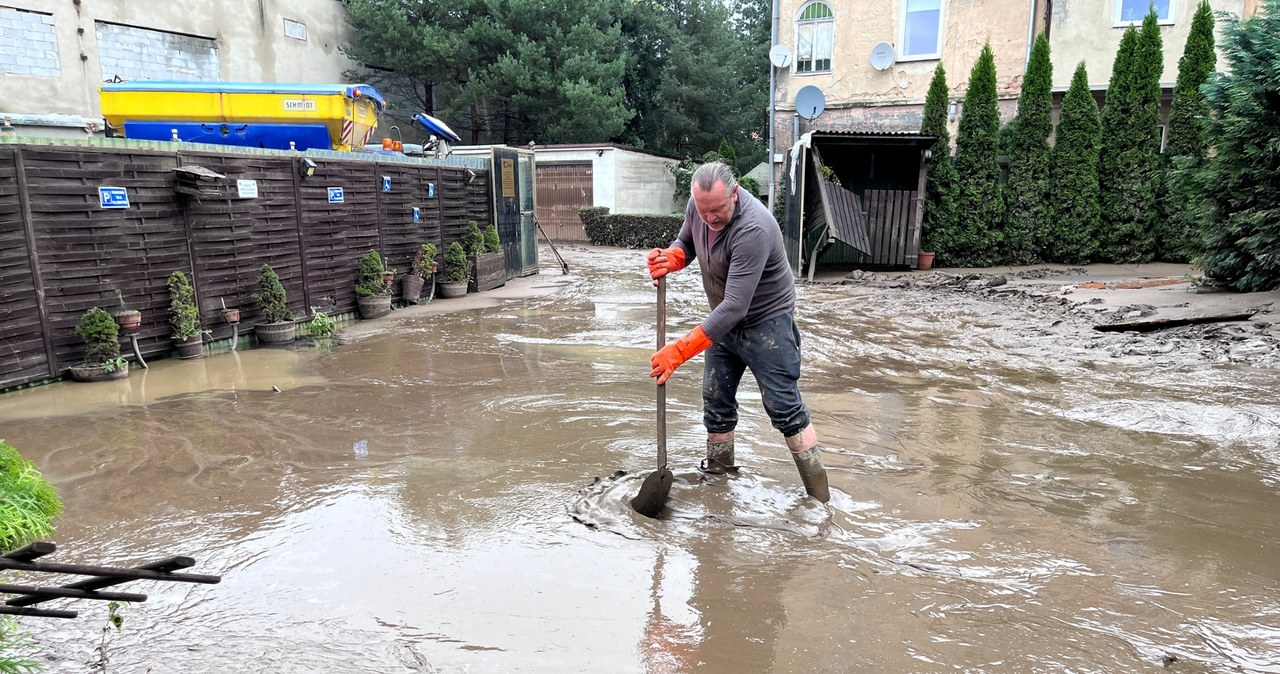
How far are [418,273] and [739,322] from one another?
8050 mm

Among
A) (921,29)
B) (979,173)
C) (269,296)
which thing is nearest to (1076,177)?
(979,173)

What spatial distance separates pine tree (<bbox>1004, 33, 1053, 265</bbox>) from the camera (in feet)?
49.8

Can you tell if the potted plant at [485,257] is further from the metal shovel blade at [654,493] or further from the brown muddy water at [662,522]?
the metal shovel blade at [654,493]

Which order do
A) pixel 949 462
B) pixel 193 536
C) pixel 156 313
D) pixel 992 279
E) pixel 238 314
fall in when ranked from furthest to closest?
pixel 992 279, pixel 238 314, pixel 156 313, pixel 949 462, pixel 193 536

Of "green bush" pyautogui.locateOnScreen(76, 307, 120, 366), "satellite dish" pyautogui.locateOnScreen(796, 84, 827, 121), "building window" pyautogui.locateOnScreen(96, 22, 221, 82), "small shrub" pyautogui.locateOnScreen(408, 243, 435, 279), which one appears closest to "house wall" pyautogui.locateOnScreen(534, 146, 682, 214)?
"satellite dish" pyautogui.locateOnScreen(796, 84, 827, 121)

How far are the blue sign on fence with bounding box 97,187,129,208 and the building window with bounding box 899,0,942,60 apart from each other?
15.6 meters

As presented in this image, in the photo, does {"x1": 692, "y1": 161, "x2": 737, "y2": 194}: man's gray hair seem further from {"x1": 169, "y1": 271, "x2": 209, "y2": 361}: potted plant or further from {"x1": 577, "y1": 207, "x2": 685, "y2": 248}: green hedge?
{"x1": 577, "y1": 207, "x2": 685, "y2": 248}: green hedge

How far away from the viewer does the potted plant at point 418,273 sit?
1090cm

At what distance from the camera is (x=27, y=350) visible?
6.06 m

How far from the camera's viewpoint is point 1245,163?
29.2 ft

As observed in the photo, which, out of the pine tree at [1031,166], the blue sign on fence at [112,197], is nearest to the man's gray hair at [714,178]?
the blue sign on fence at [112,197]

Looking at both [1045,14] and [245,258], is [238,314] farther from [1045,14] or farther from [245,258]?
[1045,14]

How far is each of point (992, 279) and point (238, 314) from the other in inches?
419

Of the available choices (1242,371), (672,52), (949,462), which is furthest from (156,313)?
(672,52)
